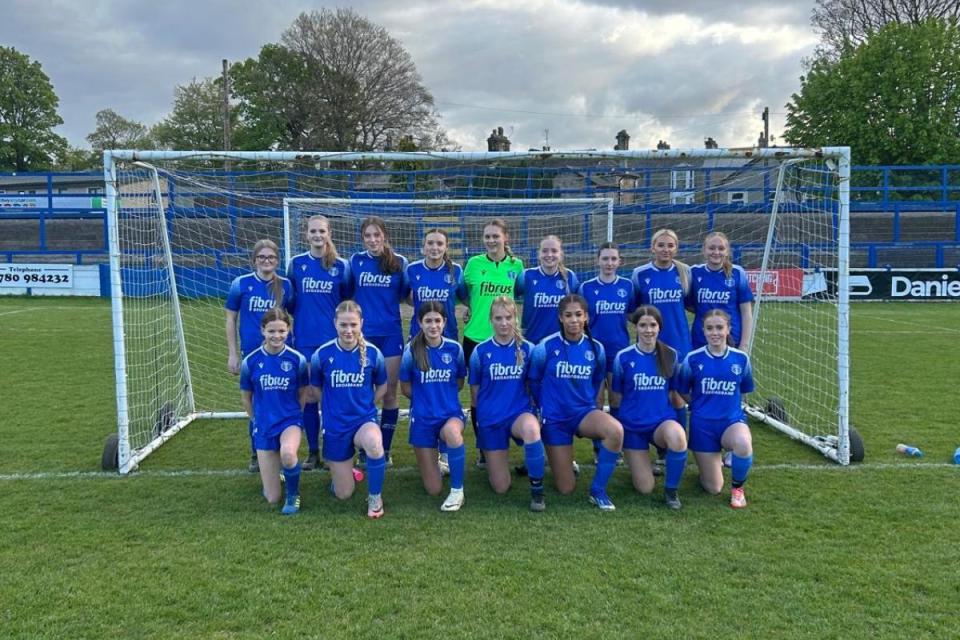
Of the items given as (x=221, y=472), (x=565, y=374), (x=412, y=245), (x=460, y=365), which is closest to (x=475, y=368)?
(x=460, y=365)

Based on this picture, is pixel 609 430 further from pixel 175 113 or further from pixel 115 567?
pixel 175 113

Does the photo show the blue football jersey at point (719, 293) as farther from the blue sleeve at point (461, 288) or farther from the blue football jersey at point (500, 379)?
the blue sleeve at point (461, 288)

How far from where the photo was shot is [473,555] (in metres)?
3.14

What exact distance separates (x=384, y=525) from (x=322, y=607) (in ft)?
2.70

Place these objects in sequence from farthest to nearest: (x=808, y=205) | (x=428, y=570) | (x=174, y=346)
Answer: (x=174, y=346)
(x=808, y=205)
(x=428, y=570)

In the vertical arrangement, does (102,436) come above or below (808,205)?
below

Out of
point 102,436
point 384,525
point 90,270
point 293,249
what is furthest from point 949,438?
point 90,270

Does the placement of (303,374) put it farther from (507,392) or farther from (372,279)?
(507,392)

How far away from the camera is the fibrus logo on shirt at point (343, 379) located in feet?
12.6

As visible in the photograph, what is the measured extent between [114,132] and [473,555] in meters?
58.6

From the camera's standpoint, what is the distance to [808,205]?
231 inches

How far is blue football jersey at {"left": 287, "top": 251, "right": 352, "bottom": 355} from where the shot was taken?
441 centimetres

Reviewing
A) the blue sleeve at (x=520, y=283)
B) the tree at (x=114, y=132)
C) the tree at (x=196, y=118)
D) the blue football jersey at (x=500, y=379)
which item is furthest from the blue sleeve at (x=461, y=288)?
the tree at (x=114, y=132)

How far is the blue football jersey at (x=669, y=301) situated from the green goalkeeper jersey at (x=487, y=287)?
86cm
